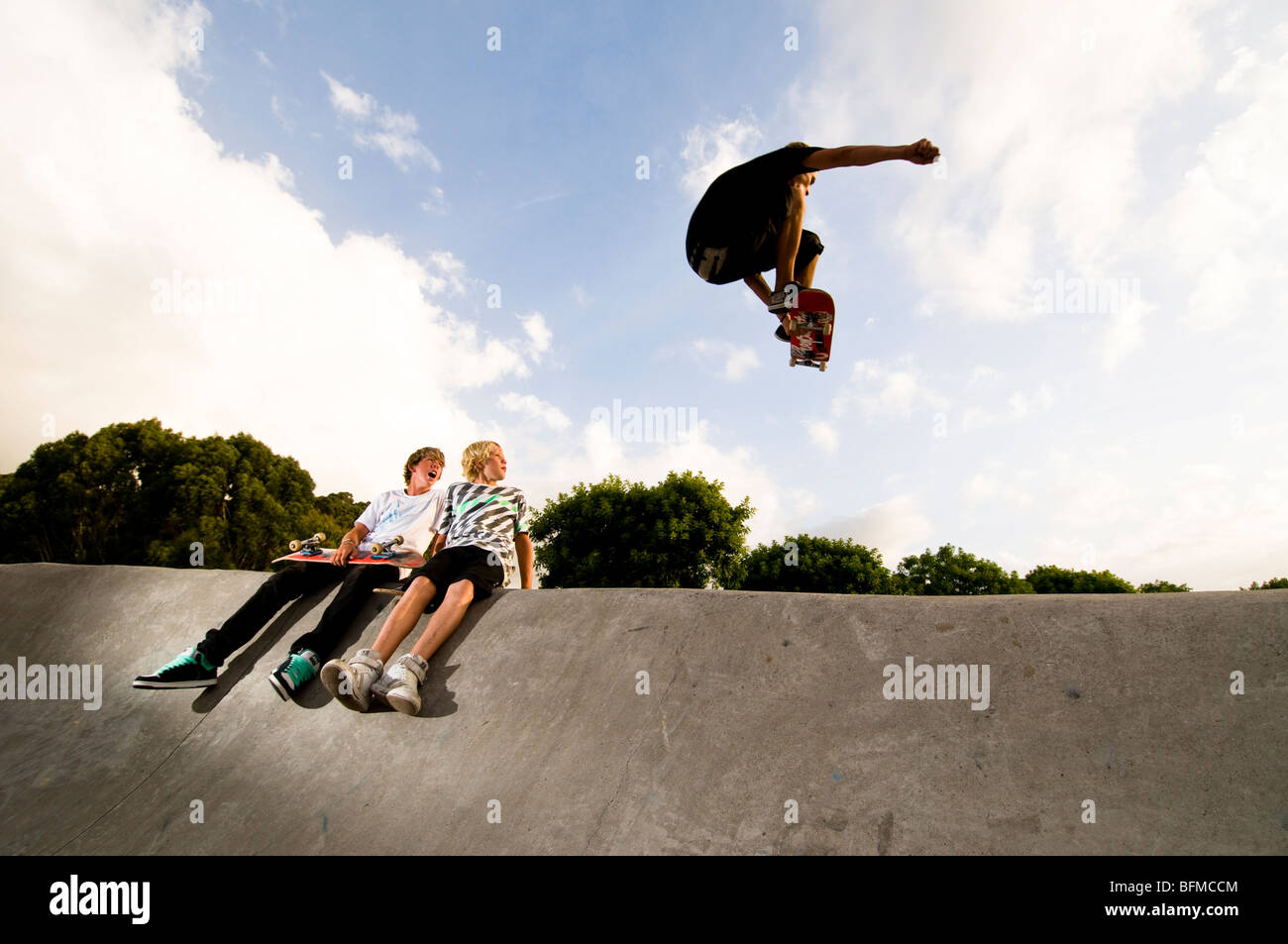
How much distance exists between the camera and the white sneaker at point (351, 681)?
379cm

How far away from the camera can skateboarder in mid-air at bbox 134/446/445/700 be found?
4531mm

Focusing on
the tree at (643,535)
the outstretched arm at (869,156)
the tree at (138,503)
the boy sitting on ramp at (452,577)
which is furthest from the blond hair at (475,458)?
the tree at (138,503)

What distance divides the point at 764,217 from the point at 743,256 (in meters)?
0.28

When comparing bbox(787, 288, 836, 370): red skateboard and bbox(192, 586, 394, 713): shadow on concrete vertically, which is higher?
bbox(787, 288, 836, 370): red skateboard

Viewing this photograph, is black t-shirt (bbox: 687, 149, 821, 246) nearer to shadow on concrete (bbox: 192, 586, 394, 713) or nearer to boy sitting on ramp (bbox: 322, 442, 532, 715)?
boy sitting on ramp (bbox: 322, 442, 532, 715)

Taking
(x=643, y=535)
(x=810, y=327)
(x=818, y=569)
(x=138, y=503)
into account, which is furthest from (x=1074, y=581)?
(x=138, y=503)

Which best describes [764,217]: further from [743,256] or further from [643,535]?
[643,535]

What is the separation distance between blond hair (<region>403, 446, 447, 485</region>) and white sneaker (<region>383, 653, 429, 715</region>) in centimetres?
206

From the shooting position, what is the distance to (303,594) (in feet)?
17.7

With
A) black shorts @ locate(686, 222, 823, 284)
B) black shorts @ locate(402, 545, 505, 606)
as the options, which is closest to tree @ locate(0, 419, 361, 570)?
black shorts @ locate(402, 545, 505, 606)

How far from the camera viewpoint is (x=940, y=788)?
288 centimetres
